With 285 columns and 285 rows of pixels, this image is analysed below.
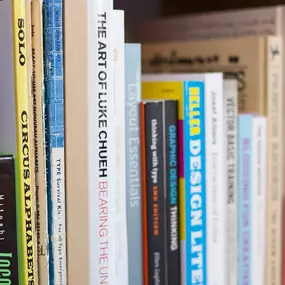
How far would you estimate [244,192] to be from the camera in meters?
0.63

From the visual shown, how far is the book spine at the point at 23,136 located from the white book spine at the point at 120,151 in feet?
0.28

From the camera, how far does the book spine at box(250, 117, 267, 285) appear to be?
25.1 inches

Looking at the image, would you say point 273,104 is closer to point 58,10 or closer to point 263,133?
point 263,133

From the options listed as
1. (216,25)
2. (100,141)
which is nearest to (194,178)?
(100,141)

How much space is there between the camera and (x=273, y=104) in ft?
2.21

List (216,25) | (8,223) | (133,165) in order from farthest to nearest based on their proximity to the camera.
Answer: (216,25), (133,165), (8,223)

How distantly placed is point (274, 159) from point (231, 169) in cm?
9

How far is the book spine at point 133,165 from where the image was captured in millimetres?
522

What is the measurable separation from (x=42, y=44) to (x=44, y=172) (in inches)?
3.9

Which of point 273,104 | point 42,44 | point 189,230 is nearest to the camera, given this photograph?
point 42,44

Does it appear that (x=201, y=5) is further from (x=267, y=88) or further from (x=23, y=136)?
(x=23, y=136)

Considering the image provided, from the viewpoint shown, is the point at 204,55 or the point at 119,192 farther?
the point at 204,55

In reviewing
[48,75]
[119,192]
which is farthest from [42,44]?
[119,192]

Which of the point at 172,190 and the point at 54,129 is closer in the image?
the point at 54,129
